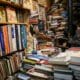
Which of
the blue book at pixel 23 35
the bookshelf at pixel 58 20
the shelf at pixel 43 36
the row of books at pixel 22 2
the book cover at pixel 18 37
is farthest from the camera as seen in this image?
the bookshelf at pixel 58 20

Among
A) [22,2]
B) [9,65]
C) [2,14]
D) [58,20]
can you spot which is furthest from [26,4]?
[58,20]

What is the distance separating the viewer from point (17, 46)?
201cm

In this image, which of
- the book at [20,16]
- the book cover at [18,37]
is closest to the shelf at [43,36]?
the book at [20,16]

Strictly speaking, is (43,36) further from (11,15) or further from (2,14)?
(2,14)

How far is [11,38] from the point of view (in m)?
1.86

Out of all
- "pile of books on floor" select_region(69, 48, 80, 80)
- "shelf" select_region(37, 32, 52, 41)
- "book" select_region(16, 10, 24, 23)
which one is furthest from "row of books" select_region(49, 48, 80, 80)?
"shelf" select_region(37, 32, 52, 41)

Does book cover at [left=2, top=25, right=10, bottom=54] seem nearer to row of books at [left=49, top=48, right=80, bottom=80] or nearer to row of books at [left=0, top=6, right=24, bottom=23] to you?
row of books at [left=0, top=6, right=24, bottom=23]

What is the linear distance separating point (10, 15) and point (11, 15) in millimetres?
26

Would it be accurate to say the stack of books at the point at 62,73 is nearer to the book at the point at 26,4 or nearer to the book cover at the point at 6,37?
the book cover at the point at 6,37

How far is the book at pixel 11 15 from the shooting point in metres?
1.83

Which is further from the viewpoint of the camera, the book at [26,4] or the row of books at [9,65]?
the book at [26,4]

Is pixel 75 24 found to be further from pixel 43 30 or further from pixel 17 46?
pixel 17 46

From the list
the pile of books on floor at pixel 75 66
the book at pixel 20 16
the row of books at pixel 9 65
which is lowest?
the row of books at pixel 9 65

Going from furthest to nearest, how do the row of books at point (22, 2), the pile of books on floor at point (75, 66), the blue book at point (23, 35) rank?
the blue book at point (23, 35) → the row of books at point (22, 2) → the pile of books on floor at point (75, 66)
